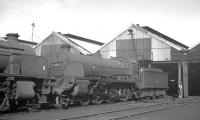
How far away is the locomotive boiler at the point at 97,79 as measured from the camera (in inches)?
659

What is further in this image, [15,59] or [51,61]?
[51,61]

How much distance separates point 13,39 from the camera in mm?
15148

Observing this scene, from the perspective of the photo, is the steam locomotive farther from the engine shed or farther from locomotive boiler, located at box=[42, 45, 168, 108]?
the engine shed

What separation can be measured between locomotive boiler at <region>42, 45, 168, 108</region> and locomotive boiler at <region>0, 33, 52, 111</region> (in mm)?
1417

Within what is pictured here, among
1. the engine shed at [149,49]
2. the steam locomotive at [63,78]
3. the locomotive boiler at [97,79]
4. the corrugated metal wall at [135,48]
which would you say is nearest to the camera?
the steam locomotive at [63,78]

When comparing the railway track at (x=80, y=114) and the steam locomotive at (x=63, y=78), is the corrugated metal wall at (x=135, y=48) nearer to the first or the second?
the steam locomotive at (x=63, y=78)

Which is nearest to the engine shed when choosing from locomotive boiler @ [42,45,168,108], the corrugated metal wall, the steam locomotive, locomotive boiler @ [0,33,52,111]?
the corrugated metal wall

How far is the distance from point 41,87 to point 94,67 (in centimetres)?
511

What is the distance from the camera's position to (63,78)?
55.1 ft

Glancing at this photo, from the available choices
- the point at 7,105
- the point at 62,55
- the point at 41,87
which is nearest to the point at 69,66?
the point at 62,55

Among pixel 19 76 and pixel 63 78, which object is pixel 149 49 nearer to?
pixel 63 78

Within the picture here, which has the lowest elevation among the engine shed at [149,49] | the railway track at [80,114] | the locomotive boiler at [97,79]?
the railway track at [80,114]

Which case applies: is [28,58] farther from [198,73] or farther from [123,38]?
[198,73]

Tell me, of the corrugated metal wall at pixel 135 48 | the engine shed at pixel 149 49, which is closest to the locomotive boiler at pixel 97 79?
the engine shed at pixel 149 49
